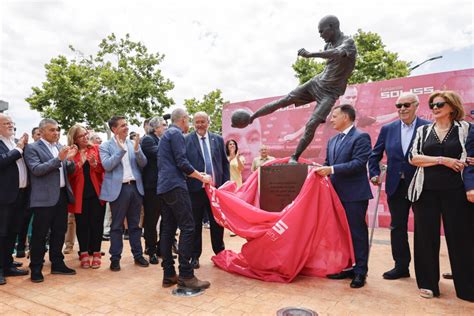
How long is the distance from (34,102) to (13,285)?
53.5ft

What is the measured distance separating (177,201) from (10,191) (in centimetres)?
189

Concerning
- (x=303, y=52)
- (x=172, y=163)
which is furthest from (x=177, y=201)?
(x=303, y=52)

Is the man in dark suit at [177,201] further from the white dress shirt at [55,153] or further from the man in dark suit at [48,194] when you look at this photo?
the white dress shirt at [55,153]

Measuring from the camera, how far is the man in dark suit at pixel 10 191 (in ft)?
11.4

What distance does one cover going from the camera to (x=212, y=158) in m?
4.12

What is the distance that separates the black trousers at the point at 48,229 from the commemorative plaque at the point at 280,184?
233 centimetres

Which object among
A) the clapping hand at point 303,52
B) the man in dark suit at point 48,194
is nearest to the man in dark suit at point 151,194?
the man in dark suit at point 48,194

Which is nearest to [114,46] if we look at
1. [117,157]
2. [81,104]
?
[81,104]

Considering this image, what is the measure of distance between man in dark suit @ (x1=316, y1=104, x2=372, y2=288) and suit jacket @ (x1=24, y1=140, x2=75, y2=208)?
2853 millimetres

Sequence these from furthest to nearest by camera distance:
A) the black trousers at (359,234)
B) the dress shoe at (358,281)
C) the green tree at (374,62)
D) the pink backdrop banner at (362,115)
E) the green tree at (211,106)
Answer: the green tree at (211,106) → the green tree at (374,62) → the pink backdrop banner at (362,115) → the black trousers at (359,234) → the dress shoe at (358,281)

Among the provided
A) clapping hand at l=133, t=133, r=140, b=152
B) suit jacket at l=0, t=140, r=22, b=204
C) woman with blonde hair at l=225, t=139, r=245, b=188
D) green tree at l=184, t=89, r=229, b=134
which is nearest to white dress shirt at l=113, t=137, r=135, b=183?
clapping hand at l=133, t=133, r=140, b=152

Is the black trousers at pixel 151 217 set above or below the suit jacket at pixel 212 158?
below

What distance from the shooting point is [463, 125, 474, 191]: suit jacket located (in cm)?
269

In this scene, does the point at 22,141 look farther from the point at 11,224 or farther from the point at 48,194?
the point at 11,224
